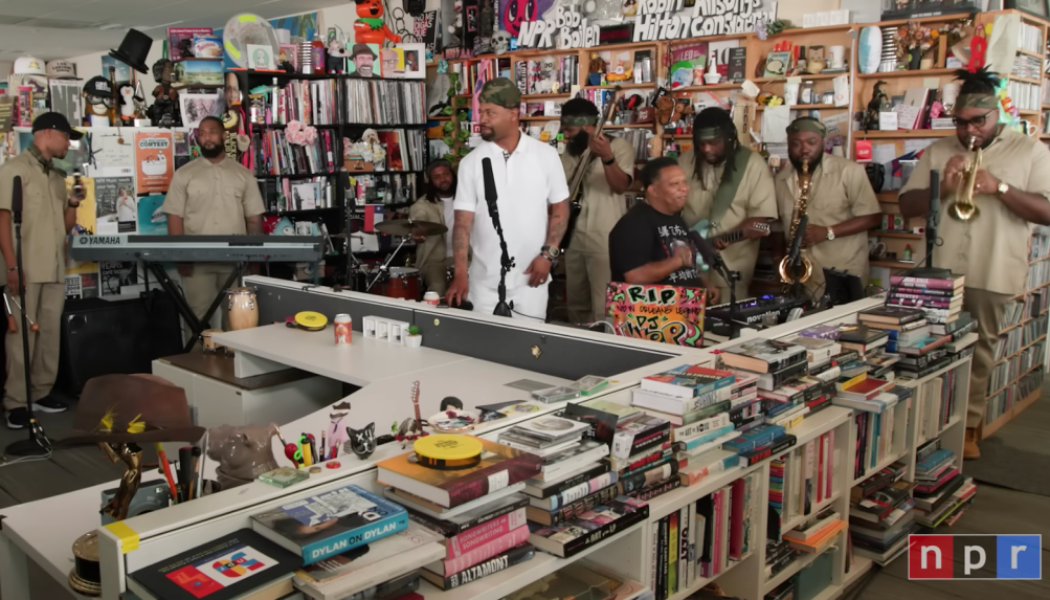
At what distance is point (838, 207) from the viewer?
479 cm

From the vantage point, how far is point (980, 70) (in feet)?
14.2

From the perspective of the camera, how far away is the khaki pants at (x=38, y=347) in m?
5.04

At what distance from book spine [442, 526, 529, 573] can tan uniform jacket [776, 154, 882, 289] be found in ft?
11.5

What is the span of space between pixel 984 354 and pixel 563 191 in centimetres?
236

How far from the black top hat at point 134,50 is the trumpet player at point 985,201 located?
5179 mm

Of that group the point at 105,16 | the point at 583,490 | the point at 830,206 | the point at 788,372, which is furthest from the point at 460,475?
the point at 105,16

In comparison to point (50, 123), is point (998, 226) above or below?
below

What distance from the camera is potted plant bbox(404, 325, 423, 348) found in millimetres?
3557

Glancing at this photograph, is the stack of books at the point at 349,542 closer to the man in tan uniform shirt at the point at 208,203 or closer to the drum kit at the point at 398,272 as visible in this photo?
the man in tan uniform shirt at the point at 208,203

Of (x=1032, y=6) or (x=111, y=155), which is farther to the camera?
(x=111, y=155)

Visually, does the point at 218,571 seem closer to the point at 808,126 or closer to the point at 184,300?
the point at 808,126

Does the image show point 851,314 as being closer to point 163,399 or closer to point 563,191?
point 563,191

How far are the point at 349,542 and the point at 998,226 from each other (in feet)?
12.6

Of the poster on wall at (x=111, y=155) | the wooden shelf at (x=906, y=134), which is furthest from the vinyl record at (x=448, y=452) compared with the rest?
the poster on wall at (x=111, y=155)
